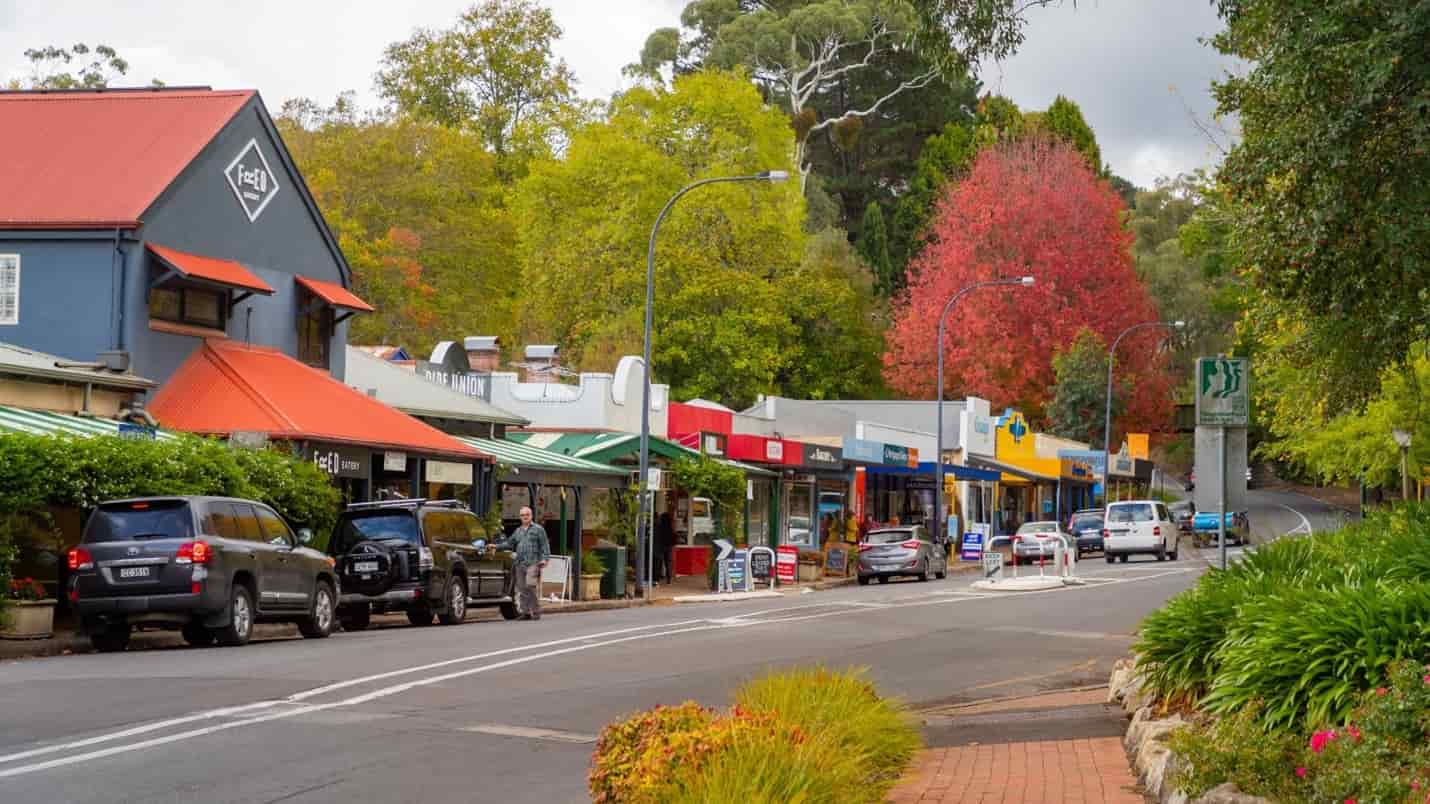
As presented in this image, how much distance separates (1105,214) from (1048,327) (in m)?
5.41

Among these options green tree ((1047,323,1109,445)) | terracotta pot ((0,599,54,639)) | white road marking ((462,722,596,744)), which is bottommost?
white road marking ((462,722,596,744))

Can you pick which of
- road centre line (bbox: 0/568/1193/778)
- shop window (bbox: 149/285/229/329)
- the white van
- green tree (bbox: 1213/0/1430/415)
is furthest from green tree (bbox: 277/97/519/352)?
green tree (bbox: 1213/0/1430/415)

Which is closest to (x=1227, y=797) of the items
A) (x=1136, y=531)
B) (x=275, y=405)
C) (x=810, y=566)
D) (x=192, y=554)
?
(x=192, y=554)

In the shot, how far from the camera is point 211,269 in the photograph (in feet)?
100

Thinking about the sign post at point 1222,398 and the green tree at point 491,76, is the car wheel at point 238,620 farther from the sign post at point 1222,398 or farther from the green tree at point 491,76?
the green tree at point 491,76

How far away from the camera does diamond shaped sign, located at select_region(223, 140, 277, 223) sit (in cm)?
3231

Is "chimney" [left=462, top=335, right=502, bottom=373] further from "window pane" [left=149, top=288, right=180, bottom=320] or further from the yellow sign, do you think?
the yellow sign

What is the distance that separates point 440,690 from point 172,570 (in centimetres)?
599

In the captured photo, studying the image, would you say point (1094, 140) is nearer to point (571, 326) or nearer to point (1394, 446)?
point (571, 326)

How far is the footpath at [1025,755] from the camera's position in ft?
34.0

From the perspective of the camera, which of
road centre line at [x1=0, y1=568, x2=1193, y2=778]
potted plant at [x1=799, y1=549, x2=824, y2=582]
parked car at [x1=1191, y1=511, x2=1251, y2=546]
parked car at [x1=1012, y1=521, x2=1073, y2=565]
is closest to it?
road centre line at [x1=0, y1=568, x2=1193, y2=778]

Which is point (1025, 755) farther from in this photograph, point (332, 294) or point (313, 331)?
point (313, 331)

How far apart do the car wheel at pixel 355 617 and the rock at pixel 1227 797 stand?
764 inches

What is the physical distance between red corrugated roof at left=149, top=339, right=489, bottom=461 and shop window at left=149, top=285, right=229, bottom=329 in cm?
50
